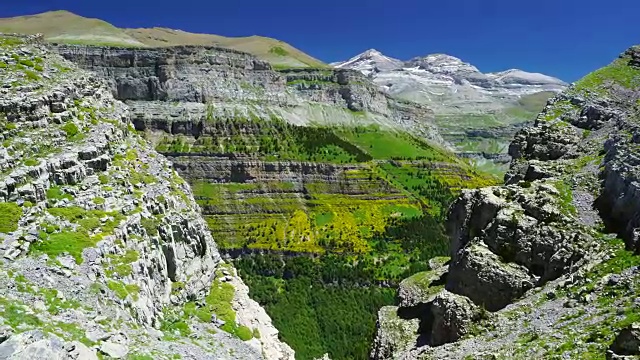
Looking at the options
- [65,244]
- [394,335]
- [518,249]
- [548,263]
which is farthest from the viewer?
[394,335]

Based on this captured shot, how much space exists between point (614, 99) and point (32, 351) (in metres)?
74.9

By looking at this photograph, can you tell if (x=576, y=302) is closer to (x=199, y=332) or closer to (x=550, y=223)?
(x=550, y=223)

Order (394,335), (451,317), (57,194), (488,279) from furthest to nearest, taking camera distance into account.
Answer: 1. (394,335)
2. (488,279)
3. (451,317)
4. (57,194)

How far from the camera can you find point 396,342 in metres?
57.1

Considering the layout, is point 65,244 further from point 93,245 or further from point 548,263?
point 548,263

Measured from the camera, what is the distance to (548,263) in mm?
46844

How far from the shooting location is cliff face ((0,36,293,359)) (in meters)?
28.2

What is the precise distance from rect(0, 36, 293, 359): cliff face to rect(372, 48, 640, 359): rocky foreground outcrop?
58.1 feet

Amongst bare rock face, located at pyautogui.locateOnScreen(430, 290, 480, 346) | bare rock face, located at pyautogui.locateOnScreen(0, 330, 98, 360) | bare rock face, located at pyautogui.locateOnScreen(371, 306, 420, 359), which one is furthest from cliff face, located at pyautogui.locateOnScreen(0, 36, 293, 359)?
bare rock face, located at pyautogui.locateOnScreen(430, 290, 480, 346)

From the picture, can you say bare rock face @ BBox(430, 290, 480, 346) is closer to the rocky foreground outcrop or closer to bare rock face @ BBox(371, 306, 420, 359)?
the rocky foreground outcrop

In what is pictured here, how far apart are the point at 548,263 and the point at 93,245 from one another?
38.2 meters

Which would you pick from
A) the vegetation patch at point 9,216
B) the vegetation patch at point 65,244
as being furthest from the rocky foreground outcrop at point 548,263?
the vegetation patch at point 9,216

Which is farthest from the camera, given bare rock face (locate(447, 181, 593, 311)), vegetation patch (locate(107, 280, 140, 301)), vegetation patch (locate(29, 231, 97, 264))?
bare rock face (locate(447, 181, 593, 311))

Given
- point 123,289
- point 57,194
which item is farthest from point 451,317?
point 57,194
